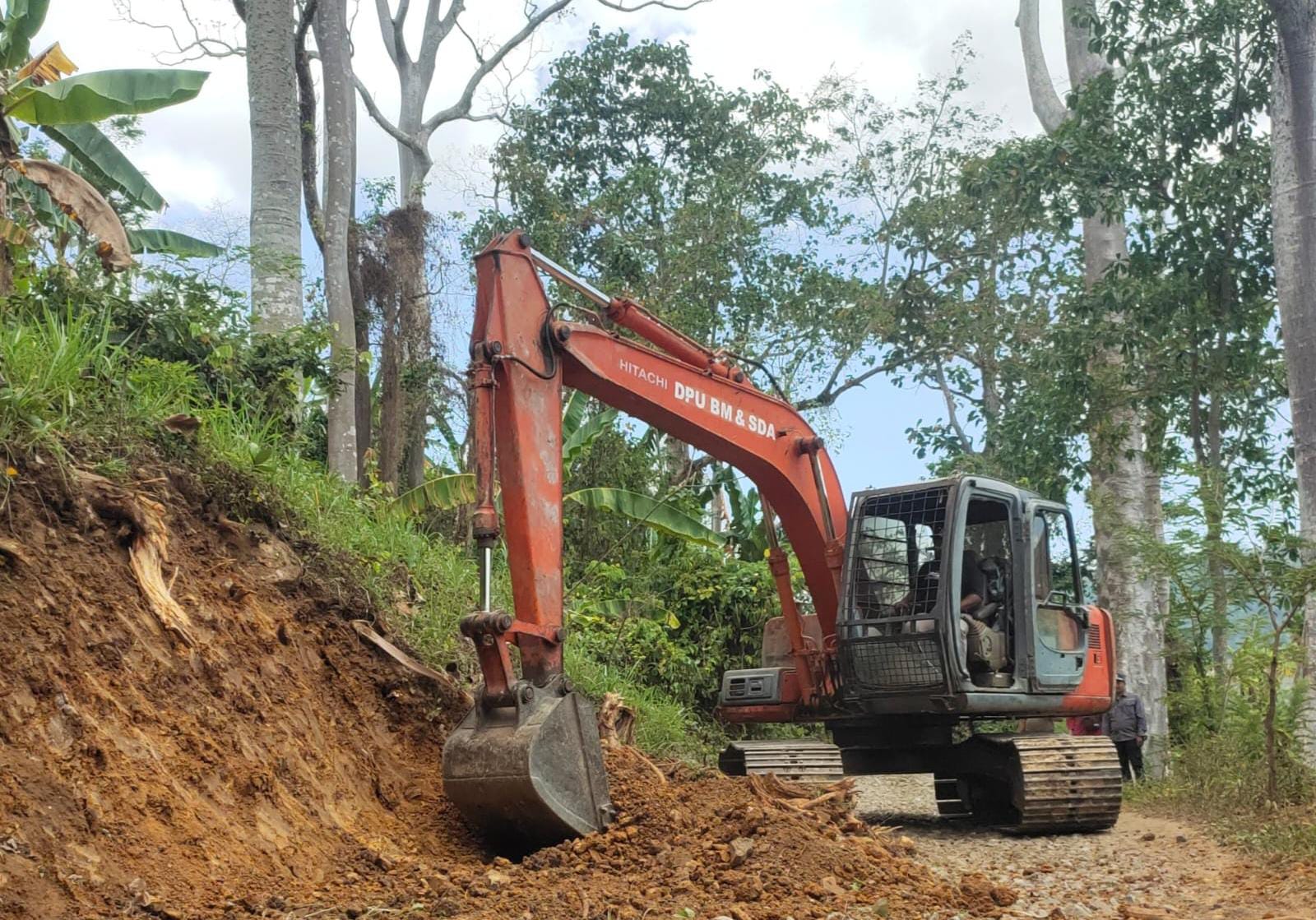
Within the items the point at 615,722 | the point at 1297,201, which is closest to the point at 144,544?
the point at 615,722

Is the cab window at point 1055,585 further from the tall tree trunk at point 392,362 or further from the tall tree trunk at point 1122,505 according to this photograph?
the tall tree trunk at point 392,362

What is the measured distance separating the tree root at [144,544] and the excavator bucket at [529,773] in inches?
57.5

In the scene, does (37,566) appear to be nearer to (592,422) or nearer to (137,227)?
(592,422)

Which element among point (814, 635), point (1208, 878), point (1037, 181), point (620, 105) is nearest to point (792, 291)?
point (620, 105)

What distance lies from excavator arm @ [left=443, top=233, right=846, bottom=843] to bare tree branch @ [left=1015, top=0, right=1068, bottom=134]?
1272 centimetres

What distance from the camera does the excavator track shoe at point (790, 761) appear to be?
9.66 metres

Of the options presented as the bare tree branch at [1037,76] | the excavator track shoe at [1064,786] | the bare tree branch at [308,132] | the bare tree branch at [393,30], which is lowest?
the excavator track shoe at [1064,786]

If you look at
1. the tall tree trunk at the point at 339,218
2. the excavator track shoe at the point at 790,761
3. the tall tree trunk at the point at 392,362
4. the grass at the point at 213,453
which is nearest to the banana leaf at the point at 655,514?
the tall tree trunk at the point at 392,362

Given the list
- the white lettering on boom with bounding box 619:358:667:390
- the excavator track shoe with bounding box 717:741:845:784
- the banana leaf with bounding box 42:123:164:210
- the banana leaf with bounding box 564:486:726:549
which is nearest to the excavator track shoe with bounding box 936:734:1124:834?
the excavator track shoe with bounding box 717:741:845:784

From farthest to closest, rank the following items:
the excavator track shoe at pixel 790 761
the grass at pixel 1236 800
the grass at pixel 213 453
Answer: the excavator track shoe at pixel 790 761
the grass at pixel 1236 800
the grass at pixel 213 453

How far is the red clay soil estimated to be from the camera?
5090mm

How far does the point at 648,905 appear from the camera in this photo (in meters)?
5.23

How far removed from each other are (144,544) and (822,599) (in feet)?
16.6

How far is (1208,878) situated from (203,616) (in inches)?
220
